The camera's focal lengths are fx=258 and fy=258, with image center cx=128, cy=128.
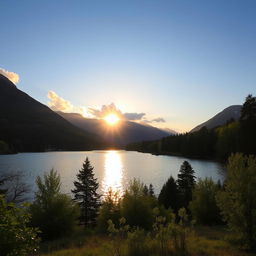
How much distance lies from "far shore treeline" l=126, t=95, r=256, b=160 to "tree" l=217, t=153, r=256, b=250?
68.2 metres

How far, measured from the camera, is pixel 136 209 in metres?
31.7

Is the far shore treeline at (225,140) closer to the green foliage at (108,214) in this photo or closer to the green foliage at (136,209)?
the green foliage at (136,209)

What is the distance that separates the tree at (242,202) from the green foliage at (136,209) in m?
15.0

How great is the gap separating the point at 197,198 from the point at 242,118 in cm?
5873

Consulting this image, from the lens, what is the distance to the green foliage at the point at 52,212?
1193 inches

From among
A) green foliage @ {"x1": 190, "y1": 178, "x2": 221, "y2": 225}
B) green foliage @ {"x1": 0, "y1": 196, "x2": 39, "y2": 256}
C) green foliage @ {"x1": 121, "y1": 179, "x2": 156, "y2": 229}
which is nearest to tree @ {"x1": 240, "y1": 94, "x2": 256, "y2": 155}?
green foliage @ {"x1": 190, "y1": 178, "x2": 221, "y2": 225}

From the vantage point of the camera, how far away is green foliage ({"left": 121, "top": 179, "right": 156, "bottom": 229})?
3125 cm

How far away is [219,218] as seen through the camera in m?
34.7

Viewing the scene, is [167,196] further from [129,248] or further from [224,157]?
[224,157]

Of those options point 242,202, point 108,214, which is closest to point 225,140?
point 108,214

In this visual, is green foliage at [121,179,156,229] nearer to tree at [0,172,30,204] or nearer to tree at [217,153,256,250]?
tree at [0,172,30,204]

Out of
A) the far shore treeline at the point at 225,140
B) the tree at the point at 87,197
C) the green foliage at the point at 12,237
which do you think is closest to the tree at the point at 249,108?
the far shore treeline at the point at 225,140

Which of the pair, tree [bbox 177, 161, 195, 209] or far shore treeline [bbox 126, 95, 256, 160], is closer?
tree [bbox 177, 161, 195, 209]

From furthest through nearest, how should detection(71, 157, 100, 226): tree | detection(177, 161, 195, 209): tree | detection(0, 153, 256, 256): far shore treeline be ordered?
detection(177, 161, 195, 209): tree
detection(71, 157, 100, 226): tree
detection(0, 153, 256, 256): far shore treeline
